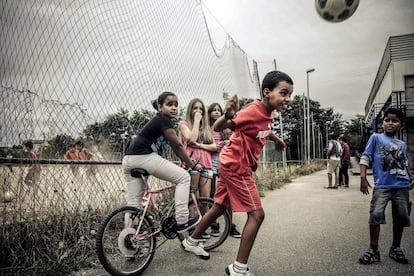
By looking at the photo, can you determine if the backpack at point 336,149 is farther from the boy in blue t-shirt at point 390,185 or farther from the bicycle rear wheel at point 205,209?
the bicycle rear wheel at point 205,209

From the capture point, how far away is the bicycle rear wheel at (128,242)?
2924 millimetres

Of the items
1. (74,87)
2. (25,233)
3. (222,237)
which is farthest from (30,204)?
(222,237)

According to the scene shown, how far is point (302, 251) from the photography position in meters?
3.49

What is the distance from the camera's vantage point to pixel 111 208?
13.8 ft

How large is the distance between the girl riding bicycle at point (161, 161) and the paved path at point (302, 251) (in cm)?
43

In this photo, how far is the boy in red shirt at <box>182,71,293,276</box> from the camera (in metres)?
2.55

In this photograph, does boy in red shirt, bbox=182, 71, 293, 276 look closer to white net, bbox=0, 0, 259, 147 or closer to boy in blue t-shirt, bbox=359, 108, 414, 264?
boy in blue t-shirt, bbox=359, 108, 414, 264

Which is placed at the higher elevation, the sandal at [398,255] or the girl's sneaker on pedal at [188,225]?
the girl's sneaker on pedal at [188,225]

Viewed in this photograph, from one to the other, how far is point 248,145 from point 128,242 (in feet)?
4.85

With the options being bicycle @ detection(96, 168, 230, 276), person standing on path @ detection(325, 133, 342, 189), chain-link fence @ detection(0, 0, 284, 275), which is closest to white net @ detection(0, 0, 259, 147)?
chain-link fence @ detection(0, 0, 284, 275)

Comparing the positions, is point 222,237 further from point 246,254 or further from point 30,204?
point 30,204

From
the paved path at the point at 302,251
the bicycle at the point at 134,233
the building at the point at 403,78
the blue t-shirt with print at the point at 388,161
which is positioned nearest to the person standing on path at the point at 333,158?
the paved path at the point at 302,251

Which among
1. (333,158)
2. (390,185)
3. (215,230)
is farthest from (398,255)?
(333,158)

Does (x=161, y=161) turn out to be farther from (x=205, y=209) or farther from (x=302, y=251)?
(x=302, y=251)
